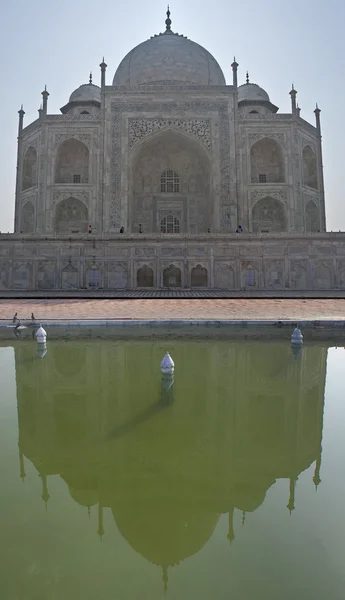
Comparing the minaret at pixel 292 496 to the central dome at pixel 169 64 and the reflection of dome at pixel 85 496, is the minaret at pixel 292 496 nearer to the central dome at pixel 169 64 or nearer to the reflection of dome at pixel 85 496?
the reflection of dome at pixel 85 496

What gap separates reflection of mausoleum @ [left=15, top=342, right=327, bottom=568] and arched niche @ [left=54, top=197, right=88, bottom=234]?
16.1 metres

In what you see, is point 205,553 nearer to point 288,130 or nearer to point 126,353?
point 126,353

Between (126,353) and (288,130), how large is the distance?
1790cm

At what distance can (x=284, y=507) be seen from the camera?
157 centimetres

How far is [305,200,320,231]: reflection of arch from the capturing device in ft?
65.6

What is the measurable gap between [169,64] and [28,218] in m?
10.6

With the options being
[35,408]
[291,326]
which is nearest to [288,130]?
[291,326]

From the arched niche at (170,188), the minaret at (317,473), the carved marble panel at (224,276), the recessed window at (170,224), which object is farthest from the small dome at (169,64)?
the minaret at (317,473)

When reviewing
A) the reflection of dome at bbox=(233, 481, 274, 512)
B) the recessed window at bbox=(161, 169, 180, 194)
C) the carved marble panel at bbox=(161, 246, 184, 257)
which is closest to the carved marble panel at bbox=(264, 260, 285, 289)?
the carved marble panel at bbox=(161, 246, 184, 257)

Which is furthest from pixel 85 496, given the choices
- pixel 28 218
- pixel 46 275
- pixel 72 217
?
pixel 28 218

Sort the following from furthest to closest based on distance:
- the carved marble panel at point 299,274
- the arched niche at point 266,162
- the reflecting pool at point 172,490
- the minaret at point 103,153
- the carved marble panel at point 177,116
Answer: the arched niche at point 266,162 < the carved marble panel at point 177,116 < the minaret at point 103,153 < the carved marble panel at point 299,274 < the reflecting pool at point 172,490

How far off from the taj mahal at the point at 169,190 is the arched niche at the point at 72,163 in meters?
0.06

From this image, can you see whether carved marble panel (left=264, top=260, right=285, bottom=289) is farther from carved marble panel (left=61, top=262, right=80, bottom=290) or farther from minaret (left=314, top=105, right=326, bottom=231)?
minaret (left=314, top=105, right=326, bottom=231)

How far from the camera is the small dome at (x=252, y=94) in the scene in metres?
23.4
